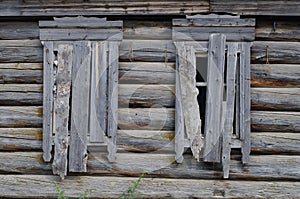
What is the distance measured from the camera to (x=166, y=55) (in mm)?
5562

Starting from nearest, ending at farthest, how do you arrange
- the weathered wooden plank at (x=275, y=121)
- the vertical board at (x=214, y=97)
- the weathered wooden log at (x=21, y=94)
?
the vertical board at (x=214, y=97), the weathered wooden plank at (x=275, y=121), the weathered wooden log at (x=21, y=94)

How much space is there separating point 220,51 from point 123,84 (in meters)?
1.08

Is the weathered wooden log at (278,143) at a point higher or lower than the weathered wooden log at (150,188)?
higher

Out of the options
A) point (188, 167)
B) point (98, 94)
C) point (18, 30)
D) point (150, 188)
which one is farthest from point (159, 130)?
point (18, 30)

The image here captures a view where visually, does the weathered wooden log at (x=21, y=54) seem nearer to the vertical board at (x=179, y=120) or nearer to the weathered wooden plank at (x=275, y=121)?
the vertical board at (x=179, y=120)

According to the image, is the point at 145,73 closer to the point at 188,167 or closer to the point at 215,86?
the point at 215,86

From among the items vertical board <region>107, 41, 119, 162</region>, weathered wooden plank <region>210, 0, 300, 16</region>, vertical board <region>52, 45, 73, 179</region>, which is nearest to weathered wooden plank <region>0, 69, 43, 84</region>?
vertical board <region>52, 45, 73, 179</region>

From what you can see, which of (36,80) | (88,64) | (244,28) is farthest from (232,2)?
(36,80)

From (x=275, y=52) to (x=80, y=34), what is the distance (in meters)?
2.09

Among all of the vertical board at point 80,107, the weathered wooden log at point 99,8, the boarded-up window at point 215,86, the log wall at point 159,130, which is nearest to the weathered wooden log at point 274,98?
the log wall at point 159,130

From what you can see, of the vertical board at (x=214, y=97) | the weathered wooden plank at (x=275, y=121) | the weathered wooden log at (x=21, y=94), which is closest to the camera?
the vertical board at (x=214, y=97)

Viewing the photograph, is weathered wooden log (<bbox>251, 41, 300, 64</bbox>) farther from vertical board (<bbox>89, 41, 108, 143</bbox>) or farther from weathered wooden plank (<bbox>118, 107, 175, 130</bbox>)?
vertical board (<bbox>89, 41, 108, 143</bbox>)

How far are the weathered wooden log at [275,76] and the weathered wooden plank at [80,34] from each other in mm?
1522

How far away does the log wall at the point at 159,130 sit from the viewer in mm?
5508
